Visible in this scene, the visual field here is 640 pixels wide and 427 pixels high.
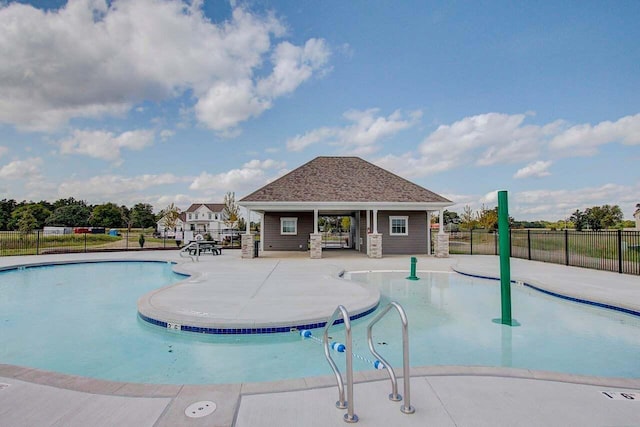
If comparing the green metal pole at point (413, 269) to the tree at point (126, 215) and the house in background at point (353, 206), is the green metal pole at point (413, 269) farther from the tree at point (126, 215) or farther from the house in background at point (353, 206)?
the tree at point (126, 215)

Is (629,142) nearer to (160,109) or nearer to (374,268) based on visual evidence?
(374,268)

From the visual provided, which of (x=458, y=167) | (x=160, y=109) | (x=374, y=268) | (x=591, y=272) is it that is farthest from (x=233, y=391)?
(x=458, y=167)

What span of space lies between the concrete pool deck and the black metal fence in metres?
10.6

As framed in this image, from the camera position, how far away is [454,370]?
145 inches

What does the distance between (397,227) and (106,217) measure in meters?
68.9

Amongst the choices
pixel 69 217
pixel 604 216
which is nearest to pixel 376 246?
pixel 604 216

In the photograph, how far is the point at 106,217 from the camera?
68250 mm

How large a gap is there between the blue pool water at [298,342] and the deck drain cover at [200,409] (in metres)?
1.33

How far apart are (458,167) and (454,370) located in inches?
814

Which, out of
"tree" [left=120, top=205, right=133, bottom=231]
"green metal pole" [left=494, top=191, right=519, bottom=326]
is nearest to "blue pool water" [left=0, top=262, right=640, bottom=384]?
"green metal pole" [left=494, top=191, right=519, bottom=326]

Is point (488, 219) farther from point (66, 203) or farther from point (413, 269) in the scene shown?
point (66, 203)

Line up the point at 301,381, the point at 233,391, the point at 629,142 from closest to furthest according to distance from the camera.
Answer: the point at 233,391, the point at 301,381, the point at 629,142

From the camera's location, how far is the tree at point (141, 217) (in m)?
71.6

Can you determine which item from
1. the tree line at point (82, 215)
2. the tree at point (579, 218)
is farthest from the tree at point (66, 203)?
the tree at point (579, 218)
